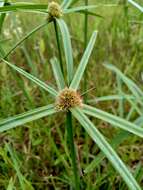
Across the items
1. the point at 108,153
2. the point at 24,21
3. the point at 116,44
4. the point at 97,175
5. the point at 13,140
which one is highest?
the point at 24,21

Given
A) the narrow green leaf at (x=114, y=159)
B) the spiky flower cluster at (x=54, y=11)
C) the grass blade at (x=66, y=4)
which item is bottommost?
the narrow green leaf at (x=114, y=159)

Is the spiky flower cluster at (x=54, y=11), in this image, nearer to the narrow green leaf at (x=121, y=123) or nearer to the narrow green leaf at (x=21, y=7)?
the narrow green leaf at (x=21, y=7)

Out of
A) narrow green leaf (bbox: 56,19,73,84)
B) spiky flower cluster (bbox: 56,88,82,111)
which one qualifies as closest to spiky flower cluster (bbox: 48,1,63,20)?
narrow green leaf (bbox: 56,19,73,84)

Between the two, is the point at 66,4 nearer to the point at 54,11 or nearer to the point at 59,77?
the point at 54,11

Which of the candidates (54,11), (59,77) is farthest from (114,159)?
(54,11)

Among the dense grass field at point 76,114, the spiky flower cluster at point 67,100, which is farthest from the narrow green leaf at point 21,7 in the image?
the spiky flower cluster at point 67,100

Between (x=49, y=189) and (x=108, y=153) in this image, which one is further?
(x=49, y=189)

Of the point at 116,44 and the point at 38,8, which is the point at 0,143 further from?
the point at 116,44

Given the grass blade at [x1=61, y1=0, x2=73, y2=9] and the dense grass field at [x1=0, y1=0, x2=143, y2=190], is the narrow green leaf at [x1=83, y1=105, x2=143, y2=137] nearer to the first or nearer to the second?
the dense grass field at [x1=0, y1=0, x2=143, y2=190]

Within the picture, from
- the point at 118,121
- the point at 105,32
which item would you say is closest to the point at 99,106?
the point at 105,32
